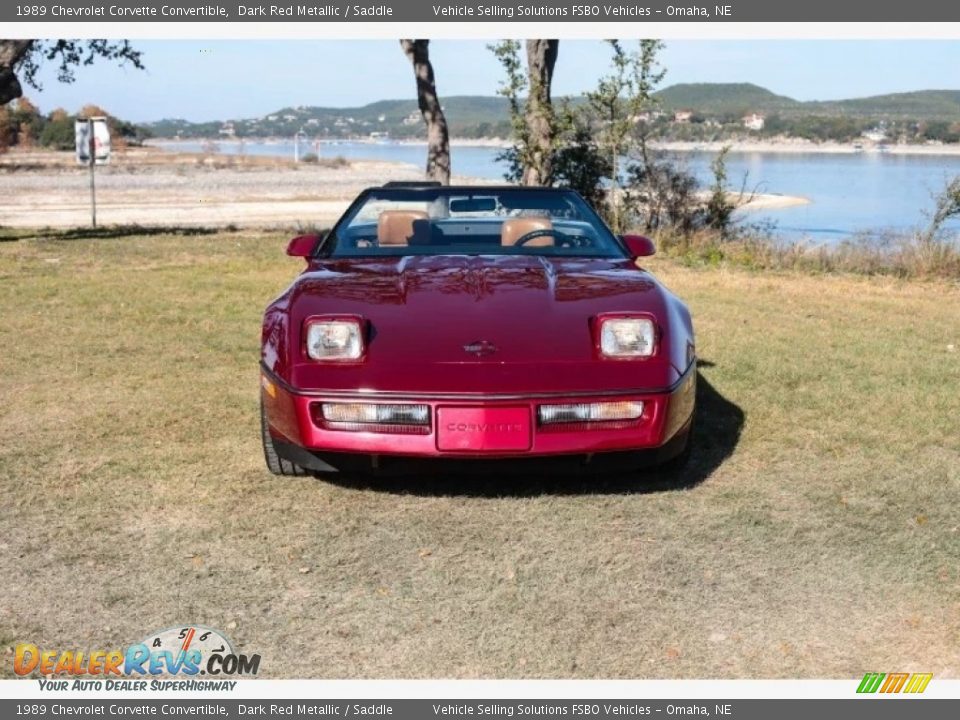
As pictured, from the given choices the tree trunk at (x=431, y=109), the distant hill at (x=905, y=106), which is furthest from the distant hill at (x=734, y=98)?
the tree trunk at (x=431, y=109)

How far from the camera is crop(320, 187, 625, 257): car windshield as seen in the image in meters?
5.38

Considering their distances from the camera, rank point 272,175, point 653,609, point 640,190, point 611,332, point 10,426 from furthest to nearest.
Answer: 1. point 272,175
2. point 640,190
3. point 10,426
4. point 611,332
5. point 653,609

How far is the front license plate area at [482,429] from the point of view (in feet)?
13.3

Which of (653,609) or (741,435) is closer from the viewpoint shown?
(653,609)

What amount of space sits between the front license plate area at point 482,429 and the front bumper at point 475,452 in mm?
16

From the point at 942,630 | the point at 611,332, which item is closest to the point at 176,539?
the point at 611,332

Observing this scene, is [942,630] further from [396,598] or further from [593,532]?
[396,598]

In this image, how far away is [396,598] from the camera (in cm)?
349

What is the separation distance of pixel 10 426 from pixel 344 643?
3.09m

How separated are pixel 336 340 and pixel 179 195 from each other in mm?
35325

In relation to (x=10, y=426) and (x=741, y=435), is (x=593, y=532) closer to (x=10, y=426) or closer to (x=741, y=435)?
(x=741, y=435)

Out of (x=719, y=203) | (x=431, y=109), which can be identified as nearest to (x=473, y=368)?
(x=719, y=203)

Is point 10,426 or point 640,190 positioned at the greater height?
point 640,190
